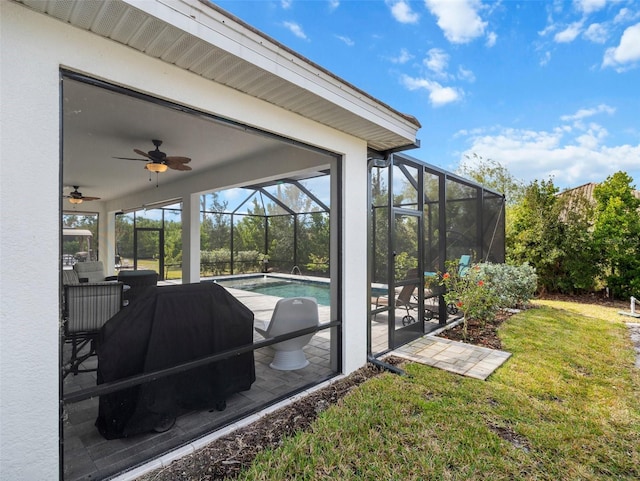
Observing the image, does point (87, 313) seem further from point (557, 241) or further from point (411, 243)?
point (557, 241)

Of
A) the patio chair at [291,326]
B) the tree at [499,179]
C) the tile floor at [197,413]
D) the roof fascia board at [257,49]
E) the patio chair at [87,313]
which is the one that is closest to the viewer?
Answer: the roof fascia board at [257,49]

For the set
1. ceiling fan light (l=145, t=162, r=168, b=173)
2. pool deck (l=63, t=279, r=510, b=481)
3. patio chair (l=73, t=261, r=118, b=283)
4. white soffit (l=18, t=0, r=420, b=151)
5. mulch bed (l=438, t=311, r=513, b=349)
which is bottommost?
mulch bed (l=438, t=311, r=513, b=349)

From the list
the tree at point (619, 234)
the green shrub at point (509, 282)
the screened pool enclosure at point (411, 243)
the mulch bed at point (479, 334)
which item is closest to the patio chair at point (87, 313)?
the screened pool enclosure at point (411, 243)

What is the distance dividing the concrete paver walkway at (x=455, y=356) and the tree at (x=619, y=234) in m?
6.85

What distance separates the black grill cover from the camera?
7.88 ft

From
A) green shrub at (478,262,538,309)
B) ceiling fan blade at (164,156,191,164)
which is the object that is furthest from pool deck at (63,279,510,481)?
ceiling fan blade at (164,156,191,164)

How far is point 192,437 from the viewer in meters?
2.51

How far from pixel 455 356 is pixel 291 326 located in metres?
2.37

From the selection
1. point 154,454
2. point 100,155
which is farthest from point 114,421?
point 100,155

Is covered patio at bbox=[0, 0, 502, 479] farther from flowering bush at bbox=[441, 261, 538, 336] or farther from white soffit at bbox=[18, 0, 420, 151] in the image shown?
flowering bush at bbox=[441, 261, 538, 336]

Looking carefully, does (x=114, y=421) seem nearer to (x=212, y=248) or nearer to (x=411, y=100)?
(x=212, y=248)

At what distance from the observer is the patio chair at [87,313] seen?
2.38 metres

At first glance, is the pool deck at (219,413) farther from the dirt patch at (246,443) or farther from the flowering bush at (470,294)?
the flowering bush at (470,294)

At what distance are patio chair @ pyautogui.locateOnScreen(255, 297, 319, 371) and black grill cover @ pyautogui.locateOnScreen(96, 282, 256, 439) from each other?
1.68ft
